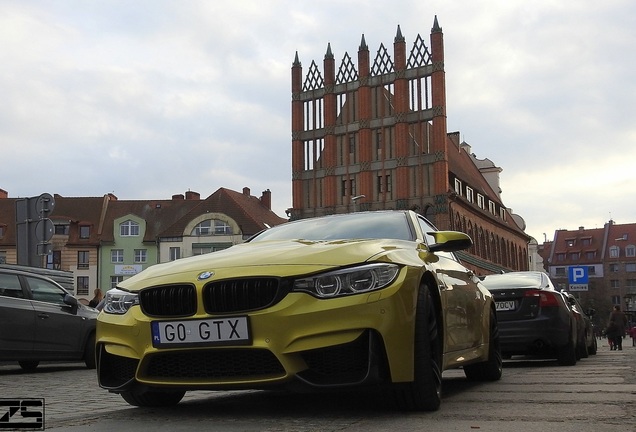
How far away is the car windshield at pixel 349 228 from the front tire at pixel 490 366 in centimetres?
182

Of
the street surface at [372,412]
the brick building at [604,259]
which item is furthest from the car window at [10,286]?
the brick building at [604,259]

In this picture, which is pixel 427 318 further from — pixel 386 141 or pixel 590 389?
pixel 386 141

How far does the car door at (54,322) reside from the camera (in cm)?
1215

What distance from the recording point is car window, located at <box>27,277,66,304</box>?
12.3 metres

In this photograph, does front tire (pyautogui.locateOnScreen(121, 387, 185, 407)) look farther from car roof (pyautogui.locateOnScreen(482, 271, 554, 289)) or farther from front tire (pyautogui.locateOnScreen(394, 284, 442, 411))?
car roof (pyautogui.locateOnScreen(482, 271, 554, 289))

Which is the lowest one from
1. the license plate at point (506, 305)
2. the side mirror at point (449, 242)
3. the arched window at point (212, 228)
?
the license plate at point (506, 305)

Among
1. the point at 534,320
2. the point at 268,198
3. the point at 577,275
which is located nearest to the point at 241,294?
the point at 534,320

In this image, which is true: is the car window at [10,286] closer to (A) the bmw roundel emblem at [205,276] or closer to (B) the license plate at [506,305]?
(B) the license plate at [506,305]

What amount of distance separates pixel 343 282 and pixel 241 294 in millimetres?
557

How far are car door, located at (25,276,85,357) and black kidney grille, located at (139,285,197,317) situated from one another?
779 centimetres

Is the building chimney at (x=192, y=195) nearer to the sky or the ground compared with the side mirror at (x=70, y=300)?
nearer to the sky

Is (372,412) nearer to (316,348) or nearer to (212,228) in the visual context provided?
(316,348)

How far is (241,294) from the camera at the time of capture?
464 cm

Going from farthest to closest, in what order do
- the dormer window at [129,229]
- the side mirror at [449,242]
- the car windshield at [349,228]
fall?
the dormer window at [129,229] < the car windshield at [349,228] < the side mirror at [449,242]
